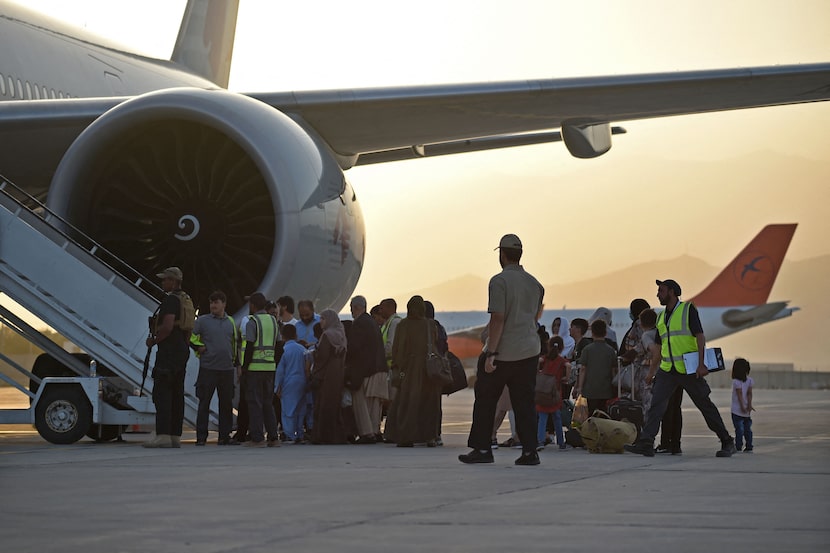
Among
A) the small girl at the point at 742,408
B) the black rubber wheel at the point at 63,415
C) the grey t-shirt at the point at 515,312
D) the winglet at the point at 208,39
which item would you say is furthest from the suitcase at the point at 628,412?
the winglet at the point at 208,39

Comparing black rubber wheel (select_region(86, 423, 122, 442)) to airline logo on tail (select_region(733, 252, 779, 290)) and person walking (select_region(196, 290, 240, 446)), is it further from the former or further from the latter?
airline logo on tail (select_region(733, 252, 779, 290))

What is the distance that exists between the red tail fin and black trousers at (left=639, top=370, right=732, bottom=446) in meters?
41.5

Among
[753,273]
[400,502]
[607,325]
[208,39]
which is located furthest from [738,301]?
[400,502]

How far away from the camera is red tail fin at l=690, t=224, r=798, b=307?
51.5 metres

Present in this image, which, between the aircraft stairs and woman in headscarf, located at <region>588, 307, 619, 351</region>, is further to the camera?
woman in headscarf, located at <region>588, 307, 619, 351</region>

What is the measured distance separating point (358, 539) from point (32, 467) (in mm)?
4047

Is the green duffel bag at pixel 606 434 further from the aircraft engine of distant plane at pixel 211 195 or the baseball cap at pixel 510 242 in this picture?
the aircraft engine of distant plane at pixel 211 195

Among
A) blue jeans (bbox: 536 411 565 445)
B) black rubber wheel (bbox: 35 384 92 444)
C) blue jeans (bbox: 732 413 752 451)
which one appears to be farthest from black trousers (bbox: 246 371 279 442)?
blue jeans (bbox: 732 413 752 451)

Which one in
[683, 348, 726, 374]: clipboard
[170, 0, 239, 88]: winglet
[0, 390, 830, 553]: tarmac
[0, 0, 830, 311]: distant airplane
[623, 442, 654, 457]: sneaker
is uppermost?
[170, 0, 239, 88]: winglet

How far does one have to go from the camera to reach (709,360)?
11141 millimetres

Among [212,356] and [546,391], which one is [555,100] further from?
[212,356]

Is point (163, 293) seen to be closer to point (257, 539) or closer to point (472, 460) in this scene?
point (472, 460)

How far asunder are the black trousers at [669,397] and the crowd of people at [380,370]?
0.03ft

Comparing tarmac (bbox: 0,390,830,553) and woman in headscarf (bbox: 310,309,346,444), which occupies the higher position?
woman in headscarf (bbox: 310,309,346,444)
